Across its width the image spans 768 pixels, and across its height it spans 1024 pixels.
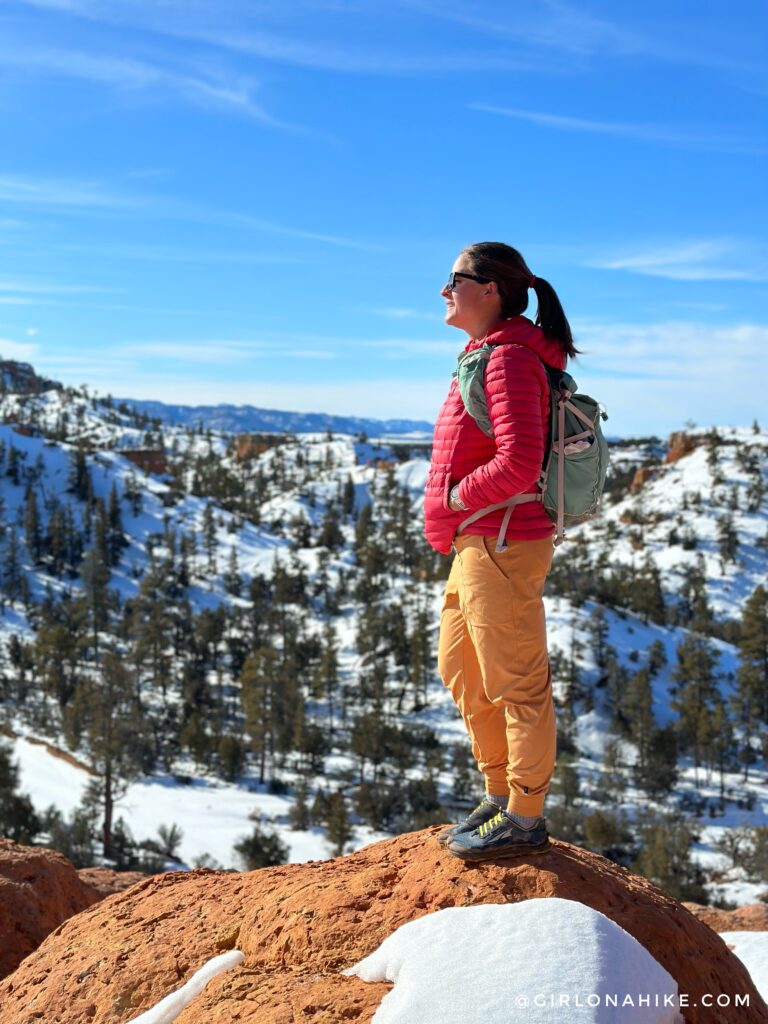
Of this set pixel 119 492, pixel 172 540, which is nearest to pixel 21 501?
pixel 119 492

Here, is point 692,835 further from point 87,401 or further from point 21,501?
point 87,401

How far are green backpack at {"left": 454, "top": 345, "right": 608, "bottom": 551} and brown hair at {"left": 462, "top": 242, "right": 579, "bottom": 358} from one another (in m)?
0.18

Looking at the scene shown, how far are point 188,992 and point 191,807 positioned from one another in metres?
38.8

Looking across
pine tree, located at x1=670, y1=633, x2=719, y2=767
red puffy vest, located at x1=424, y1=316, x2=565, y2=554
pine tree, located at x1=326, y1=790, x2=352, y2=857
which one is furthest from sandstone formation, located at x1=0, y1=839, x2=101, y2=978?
pine tree, located at x1=670, y1=633, x2=719, y2=767

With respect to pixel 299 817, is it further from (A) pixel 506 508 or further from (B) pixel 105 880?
(A) pixel 506 508

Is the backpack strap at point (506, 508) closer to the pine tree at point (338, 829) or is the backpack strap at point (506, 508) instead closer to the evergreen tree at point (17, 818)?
the evergreen tree at point (17, 818)

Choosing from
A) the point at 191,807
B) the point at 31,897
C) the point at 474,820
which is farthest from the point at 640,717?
the point at 474,820

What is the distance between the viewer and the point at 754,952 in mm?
5949

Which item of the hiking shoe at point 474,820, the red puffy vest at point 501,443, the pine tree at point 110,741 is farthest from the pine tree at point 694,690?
the red puffy vest at point 501,443

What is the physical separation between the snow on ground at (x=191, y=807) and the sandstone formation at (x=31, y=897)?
1039 inches

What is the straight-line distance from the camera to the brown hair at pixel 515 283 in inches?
131

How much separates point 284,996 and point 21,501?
346 ft

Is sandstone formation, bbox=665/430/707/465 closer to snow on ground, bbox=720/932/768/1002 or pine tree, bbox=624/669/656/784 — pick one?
pine tree, bbox=624/669/656/784

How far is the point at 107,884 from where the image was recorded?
6.80m
